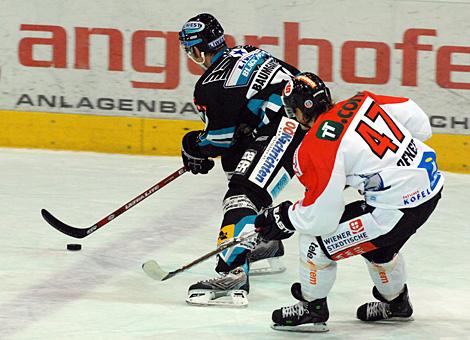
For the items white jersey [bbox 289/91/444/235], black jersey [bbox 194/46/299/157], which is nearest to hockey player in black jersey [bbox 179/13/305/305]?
black jersey [bbox 194/46/299/157]

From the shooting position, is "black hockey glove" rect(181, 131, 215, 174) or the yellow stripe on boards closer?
"black hockey glove" rect(181, 131, 215, 174)

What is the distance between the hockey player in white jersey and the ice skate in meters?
0.88

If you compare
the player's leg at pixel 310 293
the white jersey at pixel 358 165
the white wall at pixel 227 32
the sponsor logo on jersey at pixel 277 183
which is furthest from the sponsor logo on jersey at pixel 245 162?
the white wall at pixel 227 32

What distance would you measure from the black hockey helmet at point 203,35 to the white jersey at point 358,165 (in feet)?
3.25

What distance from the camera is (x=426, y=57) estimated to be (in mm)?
7254

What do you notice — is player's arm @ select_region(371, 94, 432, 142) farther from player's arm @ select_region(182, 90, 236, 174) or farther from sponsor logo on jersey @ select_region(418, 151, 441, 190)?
player's arm @ select_region(182, 90, 236, 174)

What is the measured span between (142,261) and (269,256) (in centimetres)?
59

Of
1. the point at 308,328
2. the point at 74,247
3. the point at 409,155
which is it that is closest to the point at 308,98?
the point at 409,155

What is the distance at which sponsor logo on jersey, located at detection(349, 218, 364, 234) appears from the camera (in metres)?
4.07

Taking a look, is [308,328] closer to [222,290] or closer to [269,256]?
[222,290]

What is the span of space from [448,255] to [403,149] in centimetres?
161

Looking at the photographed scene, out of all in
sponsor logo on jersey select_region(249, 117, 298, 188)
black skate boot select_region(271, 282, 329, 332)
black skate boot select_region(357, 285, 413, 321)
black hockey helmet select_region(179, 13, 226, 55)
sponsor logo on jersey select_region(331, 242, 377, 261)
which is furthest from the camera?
black hockey helmet select_region(179, 13, 226, 55)

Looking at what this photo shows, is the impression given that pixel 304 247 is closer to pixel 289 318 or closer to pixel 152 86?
pixel 289 318

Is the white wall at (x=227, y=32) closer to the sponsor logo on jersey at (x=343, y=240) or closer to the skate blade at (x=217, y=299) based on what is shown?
the skate blade at (x=217, y=299)
